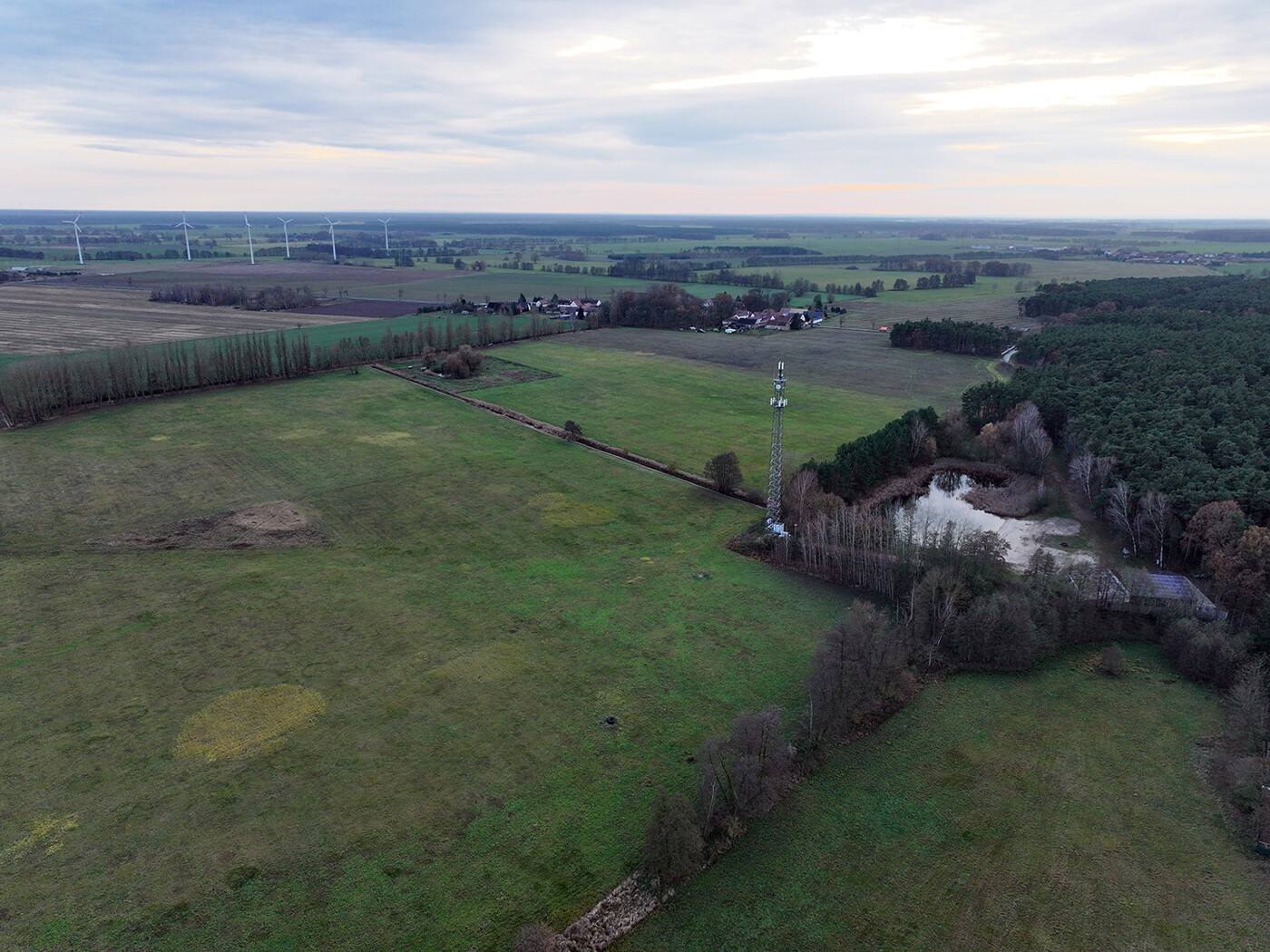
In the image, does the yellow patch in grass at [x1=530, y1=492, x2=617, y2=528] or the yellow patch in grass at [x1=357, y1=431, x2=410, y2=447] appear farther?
the yellow patch in grass at [x1=357, y1=431, x2=410, y2=447]

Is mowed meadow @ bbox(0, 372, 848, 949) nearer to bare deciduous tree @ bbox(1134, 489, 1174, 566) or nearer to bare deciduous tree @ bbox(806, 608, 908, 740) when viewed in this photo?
bare deciduous tree @ bbox(806, 608, 908, 740)

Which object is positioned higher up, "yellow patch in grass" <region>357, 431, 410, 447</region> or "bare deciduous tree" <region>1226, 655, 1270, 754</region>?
"yellow patch in grass" <region>357, 431, 410, 447</region>

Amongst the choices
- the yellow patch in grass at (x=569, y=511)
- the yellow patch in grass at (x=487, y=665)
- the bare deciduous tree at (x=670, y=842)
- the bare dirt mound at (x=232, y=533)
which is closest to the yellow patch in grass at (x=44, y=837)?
the yellow patch in grass at (x=487, y=665)

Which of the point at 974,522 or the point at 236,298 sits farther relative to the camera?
the point at 236,298

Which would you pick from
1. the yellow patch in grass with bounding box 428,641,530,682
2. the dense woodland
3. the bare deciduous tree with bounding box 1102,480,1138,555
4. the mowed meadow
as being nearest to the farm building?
the bare deciduous tree with bounding box 1102,480,1138,555

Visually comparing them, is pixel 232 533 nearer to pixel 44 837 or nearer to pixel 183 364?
pixel 44 837

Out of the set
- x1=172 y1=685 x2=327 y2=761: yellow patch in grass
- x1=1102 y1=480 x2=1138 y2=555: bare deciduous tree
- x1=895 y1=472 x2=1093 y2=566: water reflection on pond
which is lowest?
x1=172 y1=685 x2=327 y2=761: yellow patch in grass

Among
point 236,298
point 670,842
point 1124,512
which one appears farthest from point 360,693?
point 236,298
